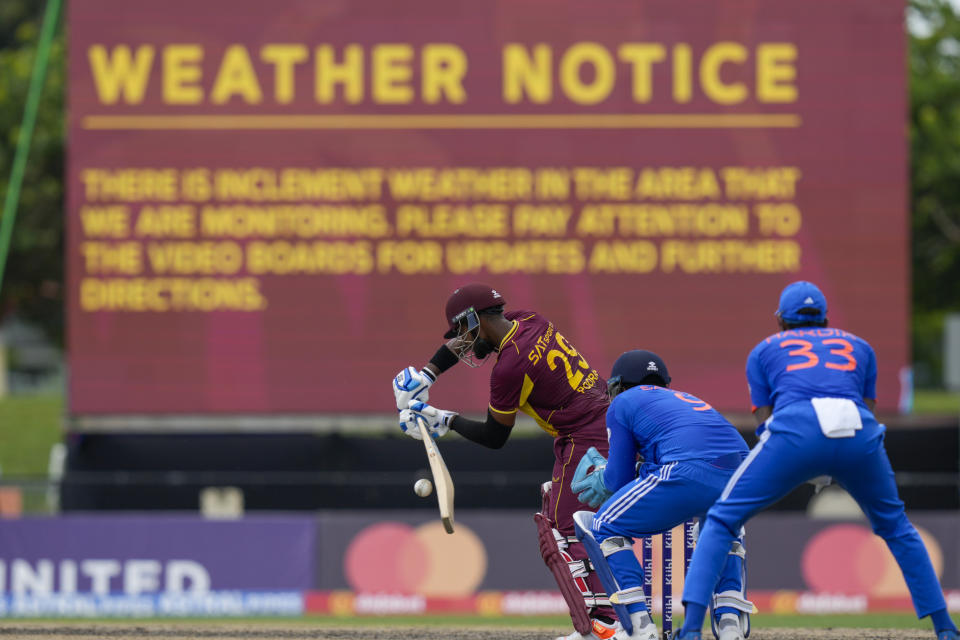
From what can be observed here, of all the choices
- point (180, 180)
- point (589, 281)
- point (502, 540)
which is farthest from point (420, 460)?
point (180, 180)

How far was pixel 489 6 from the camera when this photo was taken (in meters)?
15.3

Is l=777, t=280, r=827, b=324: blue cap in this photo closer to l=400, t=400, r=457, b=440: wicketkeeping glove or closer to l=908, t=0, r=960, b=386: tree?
l=400, t=400, r=457, b=440: wicketkeeping glove

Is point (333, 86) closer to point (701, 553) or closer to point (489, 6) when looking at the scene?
point (489, 6)

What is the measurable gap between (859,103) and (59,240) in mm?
21714

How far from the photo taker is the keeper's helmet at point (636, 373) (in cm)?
730

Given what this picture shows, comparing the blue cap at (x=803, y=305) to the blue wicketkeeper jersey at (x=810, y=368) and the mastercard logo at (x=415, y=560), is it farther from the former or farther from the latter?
the mastercard logo at (x=415, y=560)

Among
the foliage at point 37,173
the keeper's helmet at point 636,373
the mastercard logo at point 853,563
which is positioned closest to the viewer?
the keeper's helmet at point 636,373

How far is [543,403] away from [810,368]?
A: 1.61 m

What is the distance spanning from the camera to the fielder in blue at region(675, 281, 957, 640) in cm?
646

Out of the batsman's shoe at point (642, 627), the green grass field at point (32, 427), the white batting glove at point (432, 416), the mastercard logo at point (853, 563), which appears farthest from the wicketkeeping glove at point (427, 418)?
the green grass field at point (32, 427)

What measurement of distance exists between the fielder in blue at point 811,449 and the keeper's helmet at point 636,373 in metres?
0.66

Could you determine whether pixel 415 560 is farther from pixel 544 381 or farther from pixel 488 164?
pixel 544 381

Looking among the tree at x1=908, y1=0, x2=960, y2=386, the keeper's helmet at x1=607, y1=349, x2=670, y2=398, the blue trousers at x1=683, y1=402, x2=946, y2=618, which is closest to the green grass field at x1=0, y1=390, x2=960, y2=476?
the tree at x1=908, y1=0, x2=960, y2=386

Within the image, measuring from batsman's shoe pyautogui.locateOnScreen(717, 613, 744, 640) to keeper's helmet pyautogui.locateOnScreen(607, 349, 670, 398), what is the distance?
124 cm
